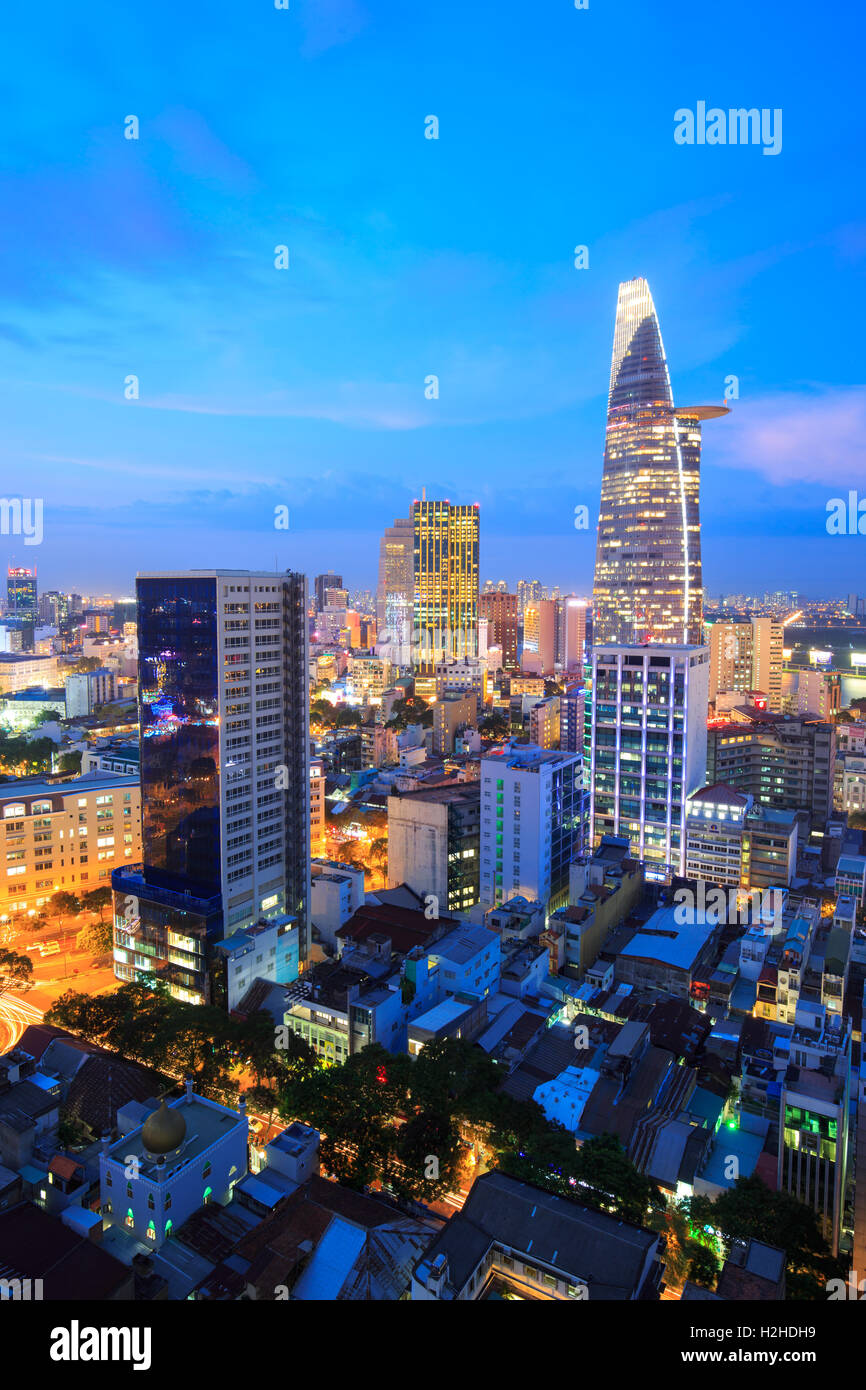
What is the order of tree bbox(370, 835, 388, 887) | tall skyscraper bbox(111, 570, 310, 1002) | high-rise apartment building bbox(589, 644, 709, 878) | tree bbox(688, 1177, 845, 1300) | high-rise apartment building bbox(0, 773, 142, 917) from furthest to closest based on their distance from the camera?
high-rise apartment building bbox(589, 644, 709, 878), tree bbox(370, 835, 388, 887), high-rise apartment building bbox(0, 773, 142, 917), tall skyscraper bbox(111, 570, 310, 1002), tree bbox(688, 1177, 845, 1300)

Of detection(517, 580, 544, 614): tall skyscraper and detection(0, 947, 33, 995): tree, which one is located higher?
detection(517, 580, 544, 614): tall skyscraper

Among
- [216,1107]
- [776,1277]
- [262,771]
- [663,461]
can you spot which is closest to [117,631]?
[663,461]

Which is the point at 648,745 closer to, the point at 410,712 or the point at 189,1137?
the point at 189,1137

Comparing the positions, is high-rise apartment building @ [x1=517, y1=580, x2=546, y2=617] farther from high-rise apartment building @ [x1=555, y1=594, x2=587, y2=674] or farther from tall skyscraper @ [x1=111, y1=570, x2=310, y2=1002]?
tall skyscraper @ [x1=111, y1=570, x2=310, y2=1002]

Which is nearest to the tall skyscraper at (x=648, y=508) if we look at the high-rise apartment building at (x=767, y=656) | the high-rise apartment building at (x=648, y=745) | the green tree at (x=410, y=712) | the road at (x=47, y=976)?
the high-rise apartment building at (x=767, y=656)

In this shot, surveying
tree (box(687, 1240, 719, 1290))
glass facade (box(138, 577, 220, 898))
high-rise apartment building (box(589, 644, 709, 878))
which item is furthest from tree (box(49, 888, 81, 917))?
tree (box(687, 1240, 719, 1290))

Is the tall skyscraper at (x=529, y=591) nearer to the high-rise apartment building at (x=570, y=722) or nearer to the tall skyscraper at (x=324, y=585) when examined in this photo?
the tall skyscraper at (x=324, y=585)

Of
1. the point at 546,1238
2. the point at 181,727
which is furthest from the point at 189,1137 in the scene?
the point at 181,727
